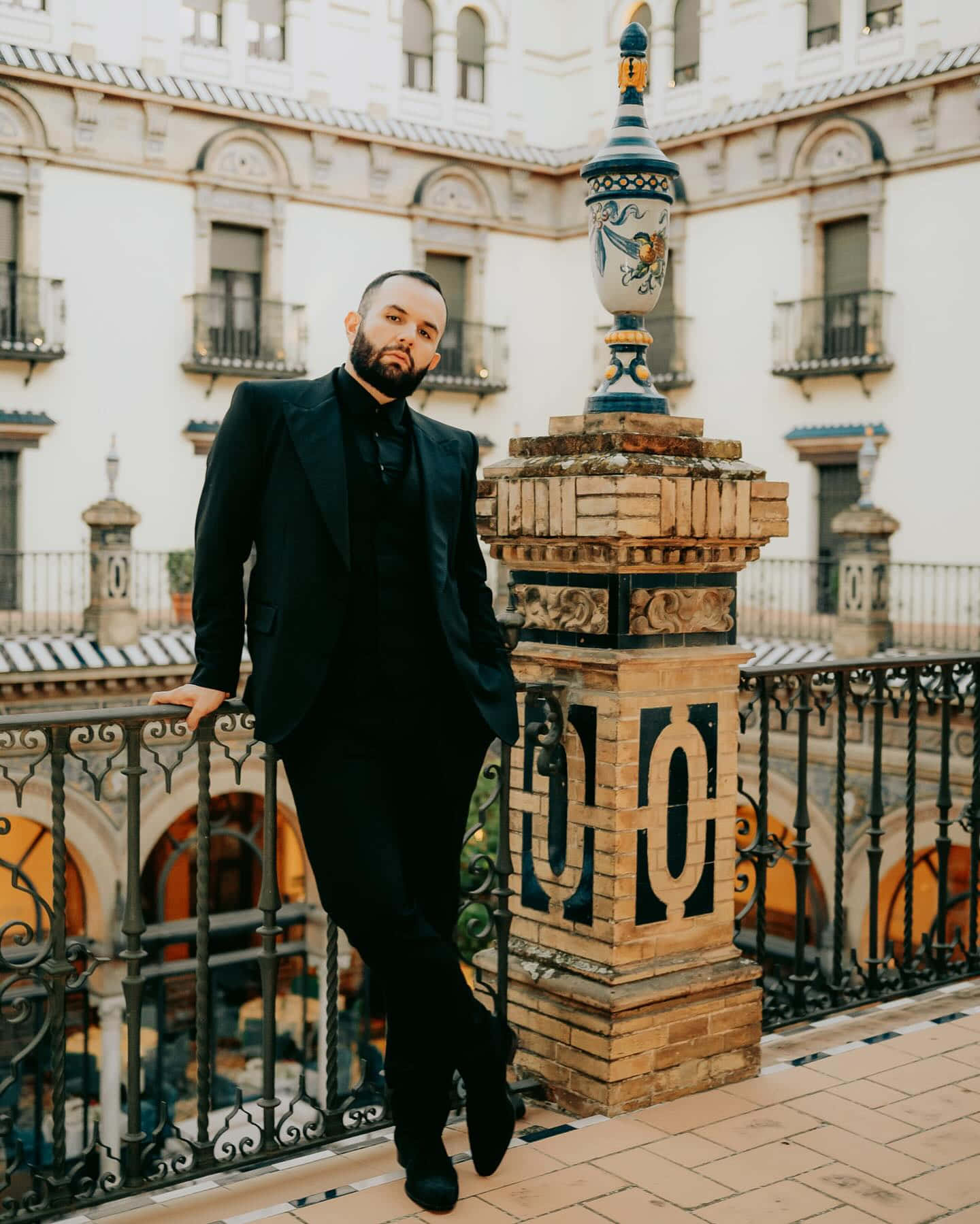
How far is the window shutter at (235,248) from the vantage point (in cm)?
2052

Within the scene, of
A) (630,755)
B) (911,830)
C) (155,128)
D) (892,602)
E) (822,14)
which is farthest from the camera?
(822,14)

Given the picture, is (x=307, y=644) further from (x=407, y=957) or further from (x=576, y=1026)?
(x=576, y=1026)

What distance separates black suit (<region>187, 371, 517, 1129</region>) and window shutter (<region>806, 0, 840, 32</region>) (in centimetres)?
1926

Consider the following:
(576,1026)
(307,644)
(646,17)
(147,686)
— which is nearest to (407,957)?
(307,644)

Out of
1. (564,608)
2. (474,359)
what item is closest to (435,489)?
(564,608)

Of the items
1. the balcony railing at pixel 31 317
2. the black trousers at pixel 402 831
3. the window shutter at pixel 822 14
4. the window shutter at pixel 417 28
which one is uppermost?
the window shutter at pixel 417 28

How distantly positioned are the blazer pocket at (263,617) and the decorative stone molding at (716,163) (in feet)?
65.2

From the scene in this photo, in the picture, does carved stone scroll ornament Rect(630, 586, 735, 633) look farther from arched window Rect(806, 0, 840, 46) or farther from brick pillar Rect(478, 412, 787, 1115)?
arched window Rect(806, 0, 840, 46)

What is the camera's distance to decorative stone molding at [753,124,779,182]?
20.5 m

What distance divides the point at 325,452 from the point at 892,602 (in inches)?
699

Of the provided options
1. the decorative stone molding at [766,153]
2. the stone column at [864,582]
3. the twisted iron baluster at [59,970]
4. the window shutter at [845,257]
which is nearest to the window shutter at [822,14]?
the decorative stone molding at [766,153]

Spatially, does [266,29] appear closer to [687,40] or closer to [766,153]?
[687,40]

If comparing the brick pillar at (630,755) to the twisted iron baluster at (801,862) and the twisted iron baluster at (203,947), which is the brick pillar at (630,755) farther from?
the twisted iron baluster at (203,947)

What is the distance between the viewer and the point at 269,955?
3.29m
